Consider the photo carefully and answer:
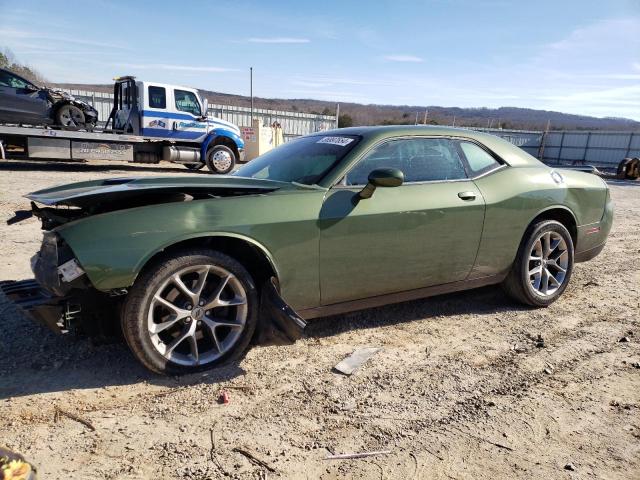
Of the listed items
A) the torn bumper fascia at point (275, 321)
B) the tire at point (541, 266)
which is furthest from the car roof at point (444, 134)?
the torn bumper fascia at point (275, 321)

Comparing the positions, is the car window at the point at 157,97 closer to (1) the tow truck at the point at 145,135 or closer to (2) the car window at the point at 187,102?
(1) the tow truck at the point at 145,135

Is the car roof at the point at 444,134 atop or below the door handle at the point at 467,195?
atop

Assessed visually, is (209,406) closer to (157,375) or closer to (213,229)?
(157,375)

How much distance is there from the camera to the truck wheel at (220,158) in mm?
14945

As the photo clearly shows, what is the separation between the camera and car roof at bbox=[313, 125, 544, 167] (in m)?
3.61

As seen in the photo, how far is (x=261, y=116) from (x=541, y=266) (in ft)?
75.4

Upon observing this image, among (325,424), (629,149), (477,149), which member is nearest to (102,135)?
(477,149)

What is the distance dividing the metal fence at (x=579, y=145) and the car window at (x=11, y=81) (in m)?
24.0

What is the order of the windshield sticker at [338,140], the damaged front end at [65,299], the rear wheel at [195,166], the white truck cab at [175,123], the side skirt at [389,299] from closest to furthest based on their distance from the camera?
the damaged front end at [65,299] → the side skirt at [389,299] → the windshield sticker at [338,140] → the white truck cab at [175,123] → the rear wheel at [195,166]

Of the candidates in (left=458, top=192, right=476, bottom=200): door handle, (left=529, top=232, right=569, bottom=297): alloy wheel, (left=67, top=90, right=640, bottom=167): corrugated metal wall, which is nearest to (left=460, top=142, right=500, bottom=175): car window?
(left=458, top=192, right=476, bottom=200): door handle

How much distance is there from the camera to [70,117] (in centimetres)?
1363

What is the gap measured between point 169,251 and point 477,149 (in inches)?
104

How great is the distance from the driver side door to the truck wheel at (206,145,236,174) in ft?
39.5

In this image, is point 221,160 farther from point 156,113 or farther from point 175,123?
A: point 156,113
